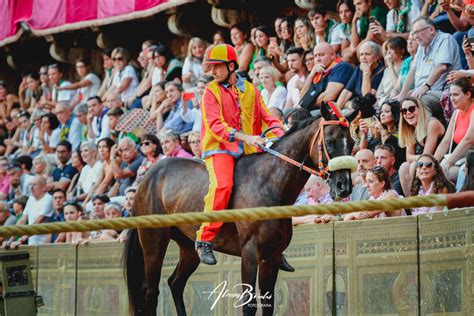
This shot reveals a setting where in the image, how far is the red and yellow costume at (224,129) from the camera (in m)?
8.59

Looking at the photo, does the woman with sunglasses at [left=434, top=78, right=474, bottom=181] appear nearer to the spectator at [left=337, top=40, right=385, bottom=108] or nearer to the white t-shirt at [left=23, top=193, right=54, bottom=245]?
the spectator at [left=337, top=40, right=385, bottom=108]

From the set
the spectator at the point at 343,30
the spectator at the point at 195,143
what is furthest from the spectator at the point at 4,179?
the spectator at the point at 343,30

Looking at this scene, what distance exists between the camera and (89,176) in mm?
15625

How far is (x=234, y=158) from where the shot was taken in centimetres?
885

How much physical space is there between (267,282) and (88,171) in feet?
24.7

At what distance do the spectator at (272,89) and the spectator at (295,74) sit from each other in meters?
0.09

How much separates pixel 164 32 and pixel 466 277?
1237 centimetres

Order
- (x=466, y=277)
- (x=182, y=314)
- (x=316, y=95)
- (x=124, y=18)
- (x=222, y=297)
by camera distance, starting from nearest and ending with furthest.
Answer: (x=466, y=277) < (x=182, y=314) < (x=222, y=297) < (x=316, y=95) < (x=124, y=18)

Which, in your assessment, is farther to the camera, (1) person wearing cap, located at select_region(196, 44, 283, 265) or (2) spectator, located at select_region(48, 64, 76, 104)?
(2) spectator, located at select_region(48, 64, 76, 104)

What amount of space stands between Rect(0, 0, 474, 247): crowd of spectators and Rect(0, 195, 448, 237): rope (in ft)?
13.2

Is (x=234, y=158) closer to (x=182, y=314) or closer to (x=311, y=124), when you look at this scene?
(x=311, y=124)

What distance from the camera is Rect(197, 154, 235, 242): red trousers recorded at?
854 centimetres

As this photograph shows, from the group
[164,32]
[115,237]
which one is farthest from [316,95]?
[164,32]

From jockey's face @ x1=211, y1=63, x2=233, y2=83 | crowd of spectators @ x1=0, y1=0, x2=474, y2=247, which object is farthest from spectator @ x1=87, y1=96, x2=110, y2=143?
jockey's face @ x1=211, y1=63, x2=233, y2=83
